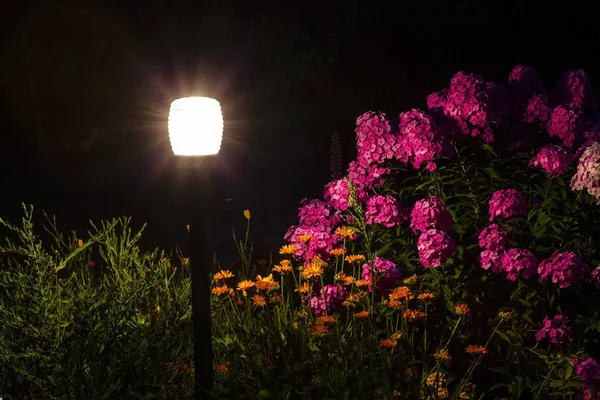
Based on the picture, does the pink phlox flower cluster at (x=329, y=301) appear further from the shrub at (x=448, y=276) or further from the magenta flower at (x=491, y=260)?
the magenta flower at (x=491, y=260)

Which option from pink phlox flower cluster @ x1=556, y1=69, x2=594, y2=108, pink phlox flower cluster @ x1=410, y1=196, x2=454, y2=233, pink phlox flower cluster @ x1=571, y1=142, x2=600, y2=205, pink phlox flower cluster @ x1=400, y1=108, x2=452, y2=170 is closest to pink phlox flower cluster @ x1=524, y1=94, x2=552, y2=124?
pink phlox flower cluster @ x1=556, y1=69, x2=594, y2=108

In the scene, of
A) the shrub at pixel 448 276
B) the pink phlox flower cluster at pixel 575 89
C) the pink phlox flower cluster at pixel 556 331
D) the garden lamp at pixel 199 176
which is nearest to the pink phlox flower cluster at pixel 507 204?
the shrub at pixel 448 276

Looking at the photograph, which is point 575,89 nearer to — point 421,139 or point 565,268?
point 421,139

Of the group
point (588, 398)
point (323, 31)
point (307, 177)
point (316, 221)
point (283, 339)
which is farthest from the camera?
point (307, 177)

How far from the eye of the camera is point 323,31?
9031mm

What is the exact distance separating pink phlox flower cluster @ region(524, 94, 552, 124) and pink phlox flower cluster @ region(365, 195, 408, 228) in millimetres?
1308

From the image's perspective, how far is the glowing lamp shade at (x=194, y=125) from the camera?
11.9 feet

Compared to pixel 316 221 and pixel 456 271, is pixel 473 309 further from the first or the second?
pixel 316 221

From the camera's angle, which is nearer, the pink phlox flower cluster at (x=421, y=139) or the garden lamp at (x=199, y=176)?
the garden lamp at (x=199, y=176)

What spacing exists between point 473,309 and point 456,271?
0.83 ft

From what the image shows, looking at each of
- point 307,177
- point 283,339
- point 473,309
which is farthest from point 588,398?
point 307,177

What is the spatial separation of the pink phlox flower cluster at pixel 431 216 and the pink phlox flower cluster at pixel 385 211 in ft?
0.61

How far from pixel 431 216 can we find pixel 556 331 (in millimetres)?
957

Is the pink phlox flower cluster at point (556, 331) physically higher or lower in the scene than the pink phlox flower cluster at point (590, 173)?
lower
